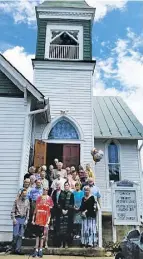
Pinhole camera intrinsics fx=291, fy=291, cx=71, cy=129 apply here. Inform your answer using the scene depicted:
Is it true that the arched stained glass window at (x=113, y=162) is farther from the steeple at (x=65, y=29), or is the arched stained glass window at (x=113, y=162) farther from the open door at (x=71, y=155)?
the steeple at (x=65, y=29)

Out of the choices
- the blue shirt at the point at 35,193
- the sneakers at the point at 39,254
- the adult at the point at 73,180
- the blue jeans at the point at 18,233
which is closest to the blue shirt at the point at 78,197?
the adult at the point at 73,180

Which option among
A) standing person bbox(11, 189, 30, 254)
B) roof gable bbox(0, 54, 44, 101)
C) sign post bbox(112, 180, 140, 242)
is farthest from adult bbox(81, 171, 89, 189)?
roof gable bbox(0, 54, 44, 101)

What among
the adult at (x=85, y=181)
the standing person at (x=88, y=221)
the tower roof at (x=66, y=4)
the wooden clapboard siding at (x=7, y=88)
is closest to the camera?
the standing person at (x=88, y=221)

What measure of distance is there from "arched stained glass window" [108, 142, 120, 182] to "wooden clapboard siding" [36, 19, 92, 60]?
15.0 feet

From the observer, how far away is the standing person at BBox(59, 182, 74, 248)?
7523 mm

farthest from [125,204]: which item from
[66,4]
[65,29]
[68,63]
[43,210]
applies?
[66,4]

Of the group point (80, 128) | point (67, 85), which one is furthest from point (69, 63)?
point (80, 128)

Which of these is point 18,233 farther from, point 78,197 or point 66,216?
point 78,197

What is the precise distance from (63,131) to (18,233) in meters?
6.35

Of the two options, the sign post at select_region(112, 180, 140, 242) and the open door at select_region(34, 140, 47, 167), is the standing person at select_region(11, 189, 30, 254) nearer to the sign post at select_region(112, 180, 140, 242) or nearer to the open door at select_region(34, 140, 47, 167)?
the sign post at select_region(112, 180, 140, 242)

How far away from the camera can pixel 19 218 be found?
7438mm

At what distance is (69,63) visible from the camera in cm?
1409

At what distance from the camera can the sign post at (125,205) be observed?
9758 mm

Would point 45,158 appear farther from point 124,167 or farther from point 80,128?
point 124,167
